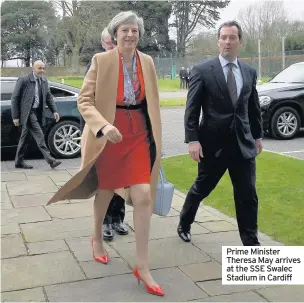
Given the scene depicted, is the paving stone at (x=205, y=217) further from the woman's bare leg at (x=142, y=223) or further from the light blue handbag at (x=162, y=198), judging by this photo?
the woman's bare leg at (x=142, y=223)

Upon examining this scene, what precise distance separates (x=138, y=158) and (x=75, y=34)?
109 ft

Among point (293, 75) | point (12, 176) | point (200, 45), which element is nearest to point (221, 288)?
point (12, 176)

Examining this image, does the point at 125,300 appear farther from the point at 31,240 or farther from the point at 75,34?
the point at 75,34

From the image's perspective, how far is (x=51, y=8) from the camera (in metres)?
34.5

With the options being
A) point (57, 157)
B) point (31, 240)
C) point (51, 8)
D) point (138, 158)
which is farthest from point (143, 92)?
point (51, 8)

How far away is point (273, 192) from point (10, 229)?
3.27 m

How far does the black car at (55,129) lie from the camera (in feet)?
31.4

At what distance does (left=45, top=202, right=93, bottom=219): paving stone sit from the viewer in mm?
5746

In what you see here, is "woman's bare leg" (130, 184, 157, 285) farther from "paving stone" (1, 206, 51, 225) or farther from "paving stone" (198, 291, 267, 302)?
"paving stone" (1, 206, 51, 225)

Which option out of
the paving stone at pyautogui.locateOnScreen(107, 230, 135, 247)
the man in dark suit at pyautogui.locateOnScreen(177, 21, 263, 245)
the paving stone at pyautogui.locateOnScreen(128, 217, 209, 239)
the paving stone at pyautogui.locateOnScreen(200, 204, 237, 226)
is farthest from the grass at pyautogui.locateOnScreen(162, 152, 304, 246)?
the paving stone at pyautogui.locateOnScreen(107, 230, 135, 247)

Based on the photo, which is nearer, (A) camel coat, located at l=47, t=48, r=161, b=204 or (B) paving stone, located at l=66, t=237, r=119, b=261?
(A) camel coat, located at l=47, t=48, r=161, b=204

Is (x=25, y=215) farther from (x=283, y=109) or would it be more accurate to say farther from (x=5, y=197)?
(x=283, y=109)

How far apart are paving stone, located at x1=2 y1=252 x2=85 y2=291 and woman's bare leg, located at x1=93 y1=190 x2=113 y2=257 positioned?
235 mm

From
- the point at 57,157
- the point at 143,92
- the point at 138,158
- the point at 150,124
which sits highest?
the point at 143,92
